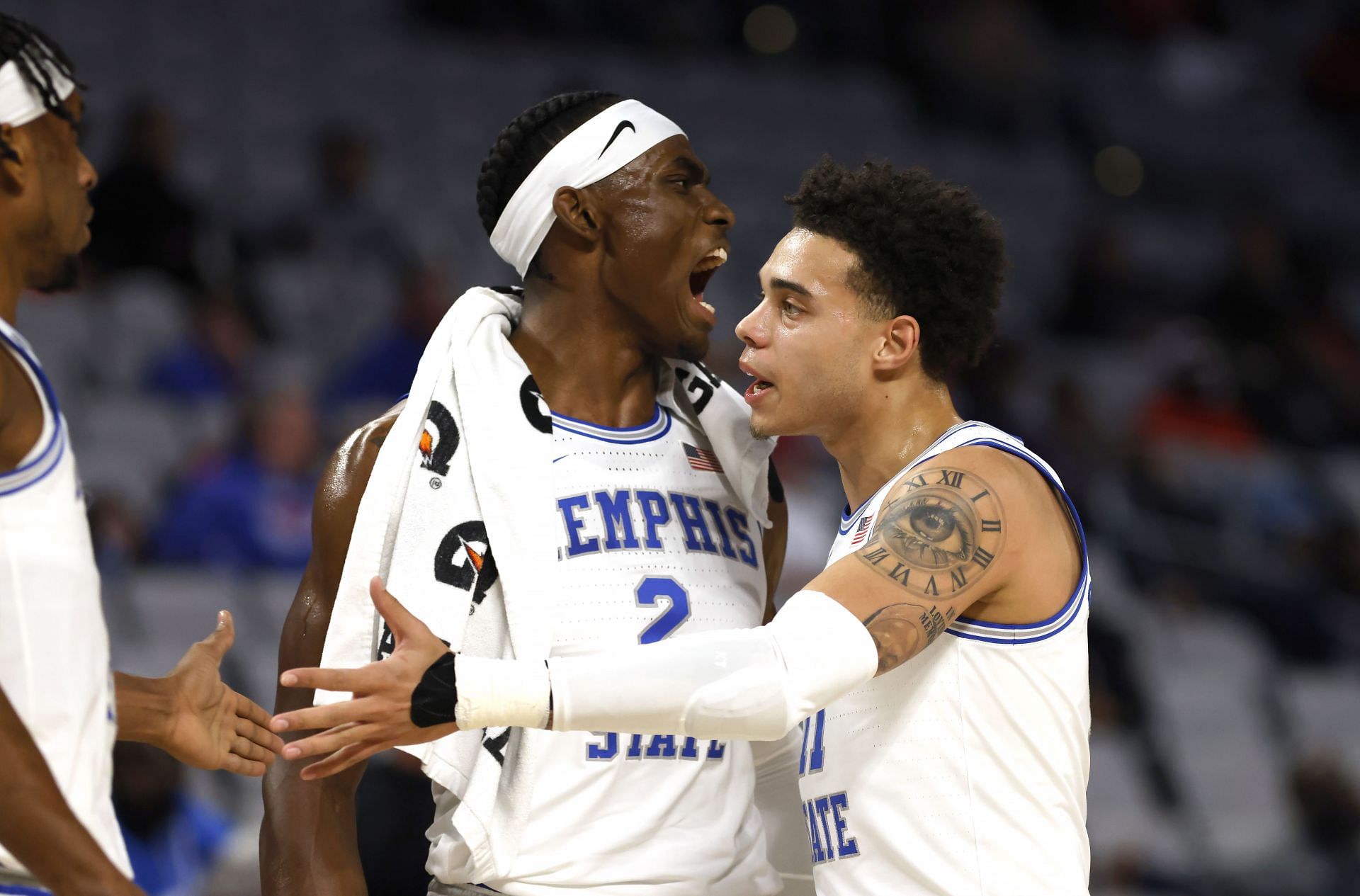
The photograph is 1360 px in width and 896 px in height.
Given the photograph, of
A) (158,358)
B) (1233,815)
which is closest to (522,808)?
(158,358)

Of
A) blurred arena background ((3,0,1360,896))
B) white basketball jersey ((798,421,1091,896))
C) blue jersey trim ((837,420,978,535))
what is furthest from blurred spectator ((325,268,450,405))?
white basketball jersey ((798,421,1091,896))

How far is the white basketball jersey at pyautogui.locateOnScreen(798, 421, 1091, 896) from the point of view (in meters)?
3.03

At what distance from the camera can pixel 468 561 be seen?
3.28 m

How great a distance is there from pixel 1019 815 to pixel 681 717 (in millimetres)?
771

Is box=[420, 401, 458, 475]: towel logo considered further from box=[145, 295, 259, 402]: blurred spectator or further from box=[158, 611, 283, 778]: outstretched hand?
box=[145, 295, 259, 402]: blurred spectator

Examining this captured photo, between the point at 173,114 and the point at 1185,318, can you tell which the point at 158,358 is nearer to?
the point at 173,114

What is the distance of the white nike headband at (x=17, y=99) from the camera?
2480 millimetres

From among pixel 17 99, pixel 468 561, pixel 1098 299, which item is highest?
pixel 17 99

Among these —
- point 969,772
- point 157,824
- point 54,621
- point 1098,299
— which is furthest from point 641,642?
point 1098,299

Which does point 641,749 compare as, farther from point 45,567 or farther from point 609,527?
point 45,567

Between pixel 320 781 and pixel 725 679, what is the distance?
1039mm

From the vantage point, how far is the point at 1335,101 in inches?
510

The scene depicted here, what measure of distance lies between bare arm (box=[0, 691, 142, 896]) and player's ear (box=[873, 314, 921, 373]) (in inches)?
74.0

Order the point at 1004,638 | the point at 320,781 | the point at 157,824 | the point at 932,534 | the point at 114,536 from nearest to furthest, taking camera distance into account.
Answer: the point at 932,534 → the point at 1004,638 → the point at 320,781 → the point at 157,824 → the point at 114,536
